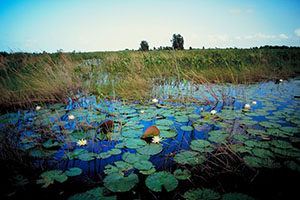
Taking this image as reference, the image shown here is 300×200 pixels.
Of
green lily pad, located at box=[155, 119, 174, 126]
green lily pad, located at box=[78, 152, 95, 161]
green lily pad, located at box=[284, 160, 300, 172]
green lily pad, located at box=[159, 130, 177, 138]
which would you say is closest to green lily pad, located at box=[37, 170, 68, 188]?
green lily pad, located at box=[78, 152, 95, 161]

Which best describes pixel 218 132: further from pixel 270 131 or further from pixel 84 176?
pixel 84 176

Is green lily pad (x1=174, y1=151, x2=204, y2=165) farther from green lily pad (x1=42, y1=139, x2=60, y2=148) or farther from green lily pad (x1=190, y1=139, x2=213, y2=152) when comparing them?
green lily pad (x1=42, y1=139, x2=60, y2=148)

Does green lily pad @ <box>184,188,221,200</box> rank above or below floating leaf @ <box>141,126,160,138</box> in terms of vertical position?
below

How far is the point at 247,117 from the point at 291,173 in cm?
125

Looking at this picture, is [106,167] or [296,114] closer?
[106,167]

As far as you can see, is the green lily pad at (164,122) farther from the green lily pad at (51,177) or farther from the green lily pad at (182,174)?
the green lily pad at (51,177)

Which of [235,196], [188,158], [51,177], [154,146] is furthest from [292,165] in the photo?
[51,177]

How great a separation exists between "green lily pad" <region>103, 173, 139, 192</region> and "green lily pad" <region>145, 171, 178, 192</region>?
113mm

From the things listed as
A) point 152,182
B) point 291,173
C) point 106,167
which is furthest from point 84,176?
point 291,173

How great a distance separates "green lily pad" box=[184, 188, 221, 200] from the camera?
42.6 inches

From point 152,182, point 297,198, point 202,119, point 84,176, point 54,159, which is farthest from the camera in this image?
point 202,119

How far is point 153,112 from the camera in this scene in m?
2.82

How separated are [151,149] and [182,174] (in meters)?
0.46

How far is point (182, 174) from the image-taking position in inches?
51.7
